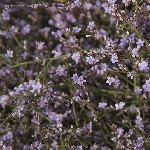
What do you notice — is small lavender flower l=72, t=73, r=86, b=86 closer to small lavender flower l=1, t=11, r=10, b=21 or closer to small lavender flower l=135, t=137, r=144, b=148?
small lavender flower l=135, t=137, r=144, b=148

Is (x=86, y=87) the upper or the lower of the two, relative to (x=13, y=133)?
upper

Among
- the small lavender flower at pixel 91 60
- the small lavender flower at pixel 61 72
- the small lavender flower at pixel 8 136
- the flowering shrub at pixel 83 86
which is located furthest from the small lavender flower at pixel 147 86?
the small lavender flower at pixel 8 136

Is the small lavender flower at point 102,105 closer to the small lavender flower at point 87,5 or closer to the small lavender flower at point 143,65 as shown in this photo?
the small lavender flower at point 143,65

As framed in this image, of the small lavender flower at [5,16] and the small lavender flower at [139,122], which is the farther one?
the small lavender flower at [5,16]

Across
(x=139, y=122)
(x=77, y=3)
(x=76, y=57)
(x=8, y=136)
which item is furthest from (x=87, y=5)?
(x=8, y=136)

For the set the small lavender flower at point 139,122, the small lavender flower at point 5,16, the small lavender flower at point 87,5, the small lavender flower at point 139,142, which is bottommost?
the small lavender flower at point 139,142

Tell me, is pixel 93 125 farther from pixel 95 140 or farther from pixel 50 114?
pixel 50 114

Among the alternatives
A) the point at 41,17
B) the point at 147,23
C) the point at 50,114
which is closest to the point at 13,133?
the point at 50,114

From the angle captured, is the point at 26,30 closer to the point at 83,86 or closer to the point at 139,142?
the point at 83,86

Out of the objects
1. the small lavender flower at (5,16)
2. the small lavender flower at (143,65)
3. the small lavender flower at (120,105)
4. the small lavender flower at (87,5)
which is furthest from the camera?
the small lavender flower at (5,16)
